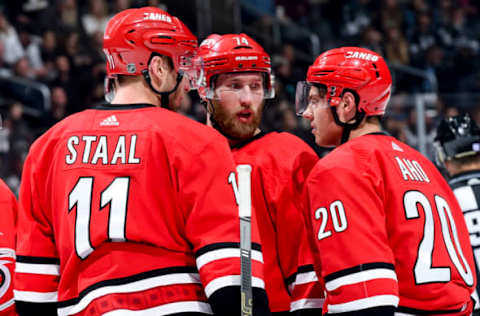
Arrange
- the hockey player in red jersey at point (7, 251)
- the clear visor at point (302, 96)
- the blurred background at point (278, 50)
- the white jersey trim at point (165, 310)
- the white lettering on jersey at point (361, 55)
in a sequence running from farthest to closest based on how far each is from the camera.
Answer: the blurred background at point (278, 50) < the clear visor at point (302, 96) < the white lettering on jersey at point (361, 55) < the hockey player in red jersey at point (7, 251) < the white jersey trim at point (165, 310)

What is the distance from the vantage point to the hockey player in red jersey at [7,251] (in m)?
2.62

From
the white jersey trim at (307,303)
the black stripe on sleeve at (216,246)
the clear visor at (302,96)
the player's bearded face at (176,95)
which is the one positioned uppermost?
the player's bearded face at (176,95)

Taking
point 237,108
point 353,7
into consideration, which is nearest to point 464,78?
point 353,7

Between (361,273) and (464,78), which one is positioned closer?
(361,273)

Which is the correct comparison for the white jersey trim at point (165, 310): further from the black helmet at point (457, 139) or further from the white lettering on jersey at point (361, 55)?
the black helmet at point (457, 139)

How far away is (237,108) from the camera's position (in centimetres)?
288

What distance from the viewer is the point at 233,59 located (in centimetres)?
289

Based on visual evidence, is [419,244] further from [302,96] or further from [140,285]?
[140,285]

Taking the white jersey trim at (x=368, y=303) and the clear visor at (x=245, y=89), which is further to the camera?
the clear visor at (x=245, y=89)

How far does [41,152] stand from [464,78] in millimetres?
9373

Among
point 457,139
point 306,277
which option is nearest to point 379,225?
point 306,277

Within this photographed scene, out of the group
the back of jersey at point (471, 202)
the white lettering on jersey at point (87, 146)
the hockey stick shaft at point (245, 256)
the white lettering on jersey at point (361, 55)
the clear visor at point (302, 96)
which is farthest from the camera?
the back of jersey at point (471, 202)

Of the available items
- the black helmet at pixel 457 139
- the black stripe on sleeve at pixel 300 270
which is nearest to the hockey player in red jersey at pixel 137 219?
the black stripe on sleeve at pixel 300 270

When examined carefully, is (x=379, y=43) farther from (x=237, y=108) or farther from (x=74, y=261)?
(x=74, y=261)
